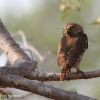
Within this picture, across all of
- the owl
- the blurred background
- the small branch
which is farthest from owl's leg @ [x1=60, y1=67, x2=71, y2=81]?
the blurred background

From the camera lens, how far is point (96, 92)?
23.1 ft

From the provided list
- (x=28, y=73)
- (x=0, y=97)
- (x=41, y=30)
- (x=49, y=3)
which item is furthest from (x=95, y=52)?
(x=28, y=73)

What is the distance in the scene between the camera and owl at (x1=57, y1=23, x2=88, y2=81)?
2779 millimetres

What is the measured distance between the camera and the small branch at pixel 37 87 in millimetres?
2405

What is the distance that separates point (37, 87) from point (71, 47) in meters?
0.39

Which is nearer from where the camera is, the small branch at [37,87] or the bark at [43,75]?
the small branch at [37,87]

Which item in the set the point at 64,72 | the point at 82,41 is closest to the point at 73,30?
the point at 82,41

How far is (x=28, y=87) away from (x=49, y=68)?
5294 mm

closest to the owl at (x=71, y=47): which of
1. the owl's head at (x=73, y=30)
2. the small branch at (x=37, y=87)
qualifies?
the owl's head at (x=73, y=30)

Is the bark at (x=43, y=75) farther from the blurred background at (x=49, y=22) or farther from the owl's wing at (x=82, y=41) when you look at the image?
the blurred background at (x=49, y=22)

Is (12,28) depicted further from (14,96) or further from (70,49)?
(70,49)

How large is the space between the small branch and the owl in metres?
0.28

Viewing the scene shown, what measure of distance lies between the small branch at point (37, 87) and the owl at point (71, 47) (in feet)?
0.92

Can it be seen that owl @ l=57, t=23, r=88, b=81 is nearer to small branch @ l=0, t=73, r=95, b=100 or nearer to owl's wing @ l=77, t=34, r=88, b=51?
owl's wing @ l=77, t=34, r=88, b=51
